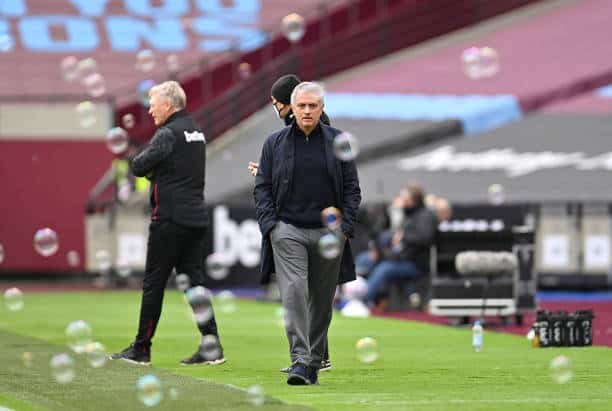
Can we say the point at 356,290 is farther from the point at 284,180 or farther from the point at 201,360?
the point at 284,180

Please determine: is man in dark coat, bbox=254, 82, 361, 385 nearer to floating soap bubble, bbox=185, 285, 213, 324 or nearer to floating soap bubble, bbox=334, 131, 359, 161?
floating soap bubble, bbox=334, 131, 359, 161

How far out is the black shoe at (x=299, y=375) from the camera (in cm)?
890

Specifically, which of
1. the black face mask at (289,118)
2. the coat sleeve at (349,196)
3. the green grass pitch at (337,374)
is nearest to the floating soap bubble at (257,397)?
the green grass pitch at (337,374)

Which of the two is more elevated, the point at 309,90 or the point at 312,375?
the point at 309,90

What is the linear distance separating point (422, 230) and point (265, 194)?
9.62 meters

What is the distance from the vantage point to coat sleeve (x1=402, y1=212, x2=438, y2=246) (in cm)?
1852

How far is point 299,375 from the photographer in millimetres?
8898

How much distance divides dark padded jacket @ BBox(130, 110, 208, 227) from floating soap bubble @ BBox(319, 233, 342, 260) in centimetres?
163

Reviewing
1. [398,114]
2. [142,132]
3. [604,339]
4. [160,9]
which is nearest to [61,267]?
[142,132]

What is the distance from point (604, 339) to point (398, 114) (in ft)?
68.5

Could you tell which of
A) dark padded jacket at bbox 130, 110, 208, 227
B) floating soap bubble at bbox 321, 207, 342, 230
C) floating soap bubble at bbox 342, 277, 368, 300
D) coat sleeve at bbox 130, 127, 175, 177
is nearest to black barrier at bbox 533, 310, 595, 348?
dark padded jacket at bbox 130, 110, 208, 227

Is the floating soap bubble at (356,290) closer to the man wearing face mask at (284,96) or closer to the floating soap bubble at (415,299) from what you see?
the floating soap bubble at (415,299)

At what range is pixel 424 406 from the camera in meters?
7.75

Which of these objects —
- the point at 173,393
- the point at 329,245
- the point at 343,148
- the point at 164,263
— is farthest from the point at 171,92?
the point at 173,393
